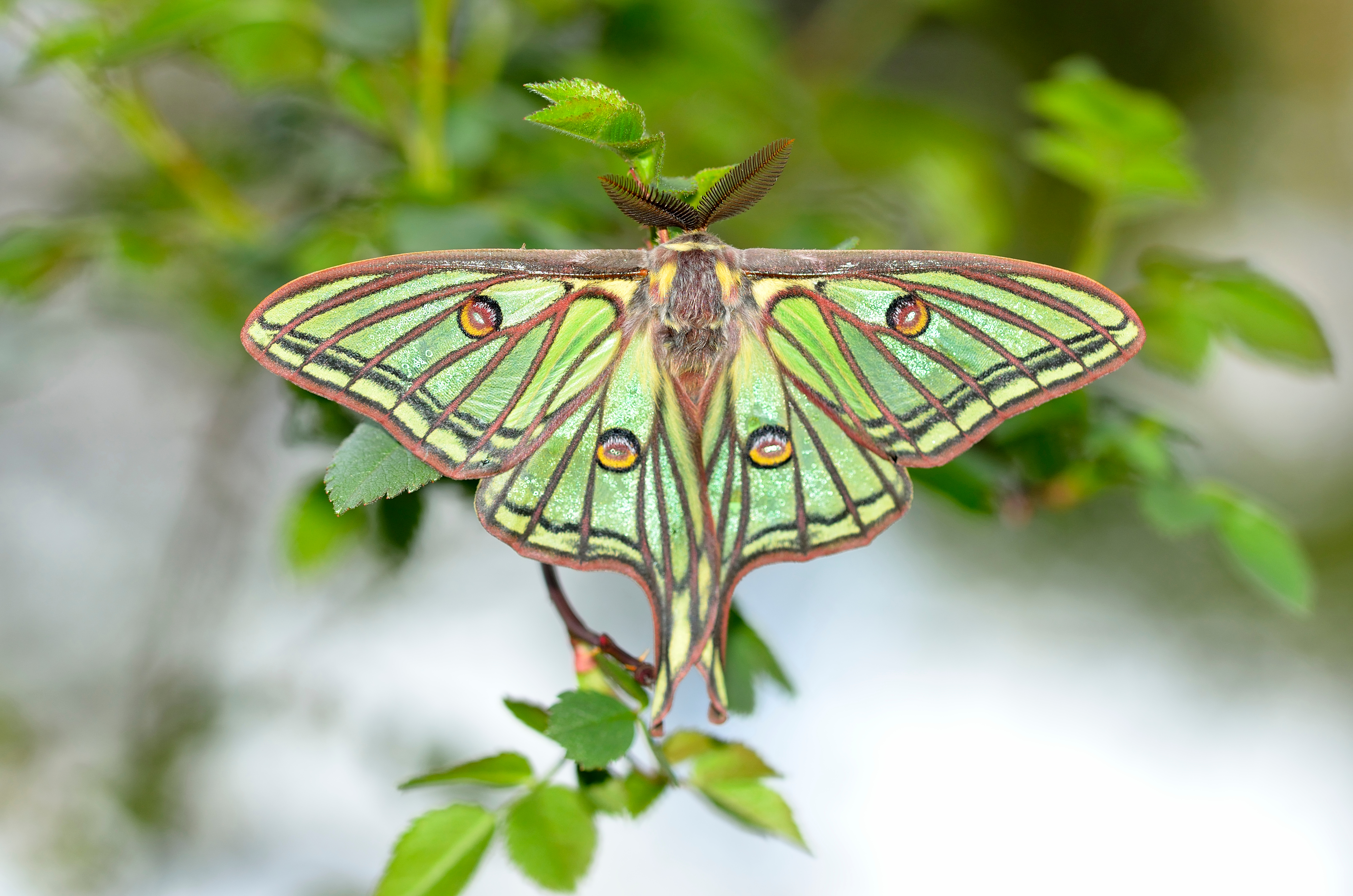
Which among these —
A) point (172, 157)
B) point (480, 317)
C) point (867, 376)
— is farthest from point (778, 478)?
point (172, 157)

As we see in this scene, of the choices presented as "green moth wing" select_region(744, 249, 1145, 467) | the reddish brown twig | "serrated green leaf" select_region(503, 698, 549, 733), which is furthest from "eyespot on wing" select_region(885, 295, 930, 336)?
"serrated green leaf" select_region(503, 698, 549, 733)

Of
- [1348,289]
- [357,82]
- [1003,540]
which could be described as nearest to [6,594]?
[357,82]

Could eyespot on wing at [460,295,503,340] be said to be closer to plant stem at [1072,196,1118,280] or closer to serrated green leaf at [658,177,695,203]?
serrated green leaf at [658,177,695,203]

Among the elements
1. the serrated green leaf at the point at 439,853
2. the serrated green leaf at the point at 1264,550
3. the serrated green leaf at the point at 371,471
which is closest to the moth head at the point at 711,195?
the serrated green leaf at the point at 371,471

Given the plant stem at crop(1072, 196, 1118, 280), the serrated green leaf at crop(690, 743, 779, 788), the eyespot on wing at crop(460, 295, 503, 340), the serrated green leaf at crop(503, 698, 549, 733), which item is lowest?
the serrated green leaf at crop(690, 743, 779, 788)

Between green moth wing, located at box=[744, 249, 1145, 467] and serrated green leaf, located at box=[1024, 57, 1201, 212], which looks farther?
serrated green leaf, located at box=[1024, 57, 1201, 212]

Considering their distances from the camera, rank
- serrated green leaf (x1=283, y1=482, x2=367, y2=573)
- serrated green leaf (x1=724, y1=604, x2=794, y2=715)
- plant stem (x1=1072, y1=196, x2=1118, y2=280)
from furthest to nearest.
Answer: plant stem (x1=1072, y1=196, x2=1118, y2=280)
serrated green leaf (x1=283, y1=482, x2=367, y2=573)
serrated green leaf (x1=724, y1=604, x2=794, y2=715)

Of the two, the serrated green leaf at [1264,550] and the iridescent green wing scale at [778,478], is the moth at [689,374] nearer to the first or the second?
the iridescent green wing scale at [778,478]

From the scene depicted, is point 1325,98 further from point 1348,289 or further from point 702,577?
point 702,577
